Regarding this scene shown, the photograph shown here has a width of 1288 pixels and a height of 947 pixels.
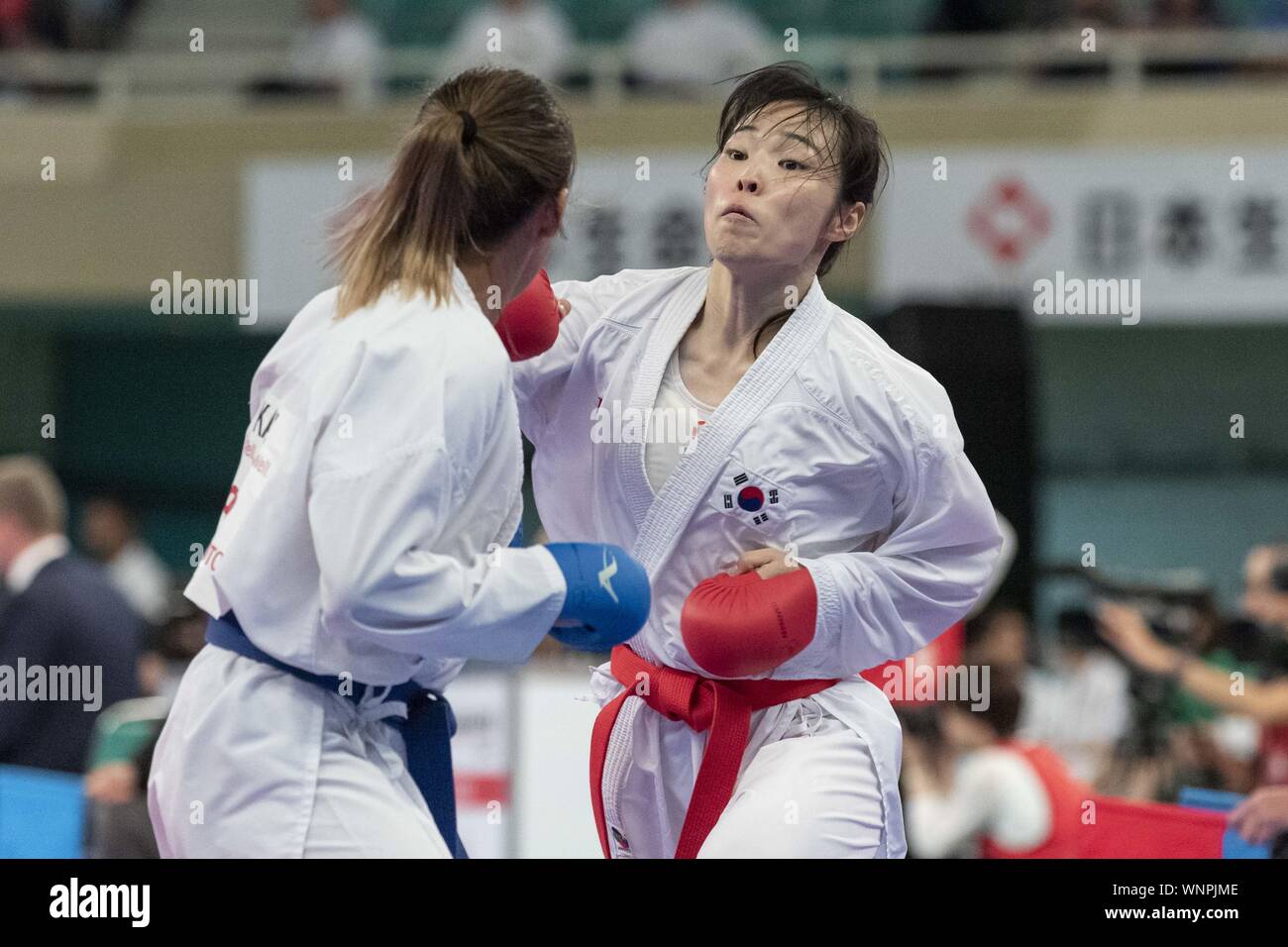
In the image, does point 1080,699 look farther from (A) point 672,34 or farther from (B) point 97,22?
(B) point 97,22

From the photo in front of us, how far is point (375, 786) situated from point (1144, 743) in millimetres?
5654

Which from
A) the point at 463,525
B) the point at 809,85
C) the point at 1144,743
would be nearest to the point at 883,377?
the point at 809,85

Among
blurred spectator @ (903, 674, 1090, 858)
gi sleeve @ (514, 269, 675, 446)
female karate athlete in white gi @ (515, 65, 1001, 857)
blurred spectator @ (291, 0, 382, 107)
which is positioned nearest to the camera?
female karate athlete in white gi @ (515, 65, 1001, 857)

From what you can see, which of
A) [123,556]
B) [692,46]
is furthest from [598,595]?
[123,556]

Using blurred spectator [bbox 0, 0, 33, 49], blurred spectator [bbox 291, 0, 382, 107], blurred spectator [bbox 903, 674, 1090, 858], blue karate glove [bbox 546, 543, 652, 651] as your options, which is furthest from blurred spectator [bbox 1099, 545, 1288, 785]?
blurred spectator [bbox 0, 0, 33, 49]

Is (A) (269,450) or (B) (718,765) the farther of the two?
(B) (718,765)

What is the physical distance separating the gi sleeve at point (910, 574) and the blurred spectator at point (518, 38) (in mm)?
8504

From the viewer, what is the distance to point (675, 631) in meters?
3.53

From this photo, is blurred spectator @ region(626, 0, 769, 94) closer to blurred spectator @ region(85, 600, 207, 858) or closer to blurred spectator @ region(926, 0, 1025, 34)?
blurred spectator @ region(926, 0, 1025, 34)

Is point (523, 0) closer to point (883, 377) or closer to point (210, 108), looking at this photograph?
point (210, 108)

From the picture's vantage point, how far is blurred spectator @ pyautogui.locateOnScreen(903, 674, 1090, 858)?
5609 mm

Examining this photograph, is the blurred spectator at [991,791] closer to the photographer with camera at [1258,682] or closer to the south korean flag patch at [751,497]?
the photographer with camera at [1258,682]

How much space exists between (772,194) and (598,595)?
3.25ft

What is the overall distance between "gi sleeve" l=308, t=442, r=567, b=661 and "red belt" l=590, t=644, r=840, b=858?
2.53ft
